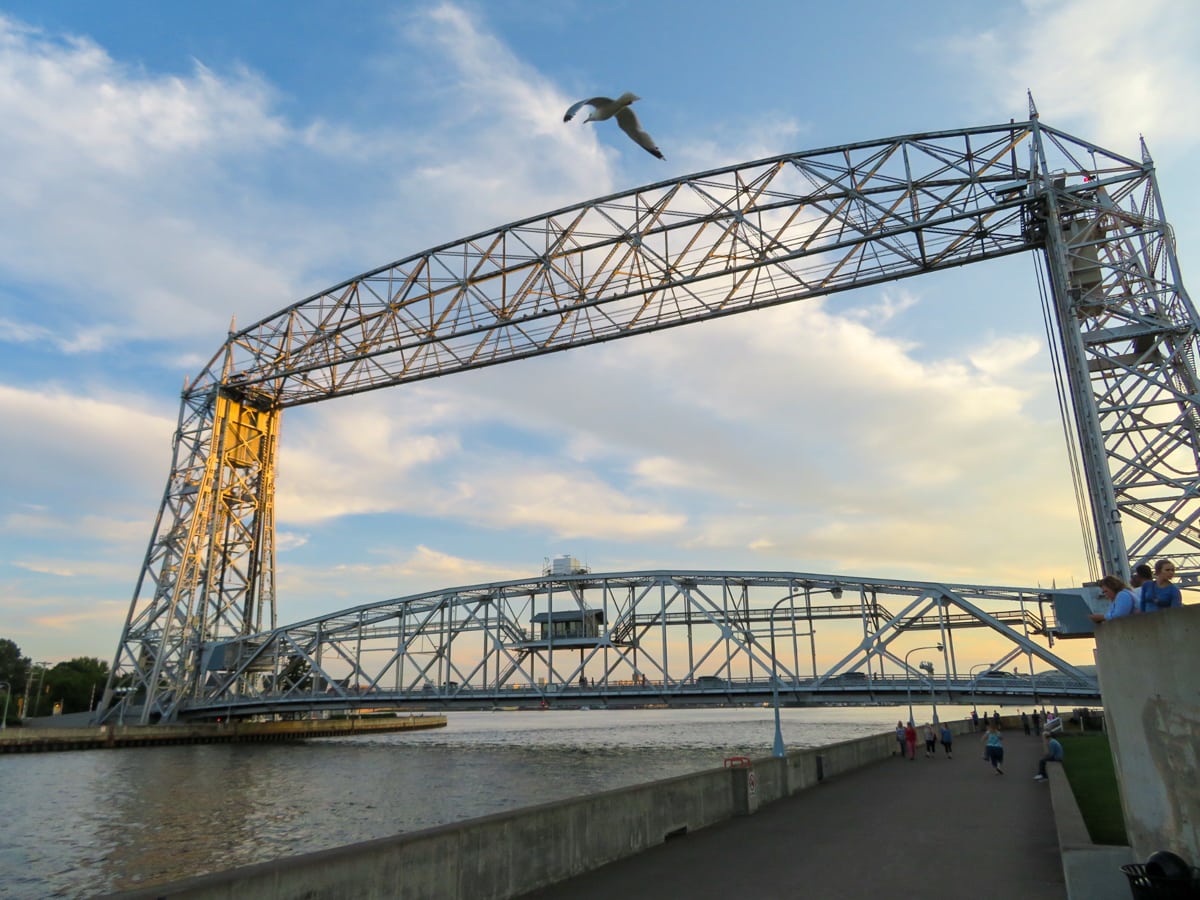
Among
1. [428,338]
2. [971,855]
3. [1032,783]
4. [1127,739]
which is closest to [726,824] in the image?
[971,855]

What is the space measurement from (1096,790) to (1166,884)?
12732 mm

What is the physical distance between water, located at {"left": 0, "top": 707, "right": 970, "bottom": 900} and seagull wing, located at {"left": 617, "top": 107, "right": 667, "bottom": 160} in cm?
1883

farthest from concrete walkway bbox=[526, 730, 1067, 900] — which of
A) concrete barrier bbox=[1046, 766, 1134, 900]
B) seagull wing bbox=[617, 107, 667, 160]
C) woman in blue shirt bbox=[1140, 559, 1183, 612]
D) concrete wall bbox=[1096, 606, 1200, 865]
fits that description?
seagull wing bbox=[617, 107, 667, 160]

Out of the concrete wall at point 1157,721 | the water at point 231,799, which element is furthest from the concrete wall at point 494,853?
the water at point 231,799

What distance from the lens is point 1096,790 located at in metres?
16.7

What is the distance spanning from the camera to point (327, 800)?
29.0 meters

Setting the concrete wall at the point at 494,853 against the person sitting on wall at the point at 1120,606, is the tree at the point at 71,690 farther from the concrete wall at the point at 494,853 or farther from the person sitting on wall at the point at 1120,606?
the person sitting on wall at the point at 1120,606

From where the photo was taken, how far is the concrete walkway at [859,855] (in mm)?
9734

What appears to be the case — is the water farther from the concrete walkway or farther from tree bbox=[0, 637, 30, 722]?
tree bbox=[0, 637, 30, 722]

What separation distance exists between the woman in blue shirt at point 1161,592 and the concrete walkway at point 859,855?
3896mm

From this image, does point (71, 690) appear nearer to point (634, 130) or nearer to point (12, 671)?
point (12, 671)

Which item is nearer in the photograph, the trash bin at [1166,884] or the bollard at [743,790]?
the trash bin at [1166,884]

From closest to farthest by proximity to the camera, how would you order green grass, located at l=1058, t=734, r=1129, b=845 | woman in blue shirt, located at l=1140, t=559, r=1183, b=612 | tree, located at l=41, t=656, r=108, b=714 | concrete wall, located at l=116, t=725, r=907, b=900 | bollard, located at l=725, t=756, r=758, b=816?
concrete wall, located at l=116, t=725, r=907, b=900 → woman in blue shirt, located at l=1140, t=559, r=1183, b=612 → green grass, located at l=1058, t=734, r=1129, b=845 → bollard, located at l=725, t=756, r=758, b=816 → tree, located at l=41, t=656, r=108, b=714

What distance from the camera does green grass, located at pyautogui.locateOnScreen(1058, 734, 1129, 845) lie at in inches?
457
